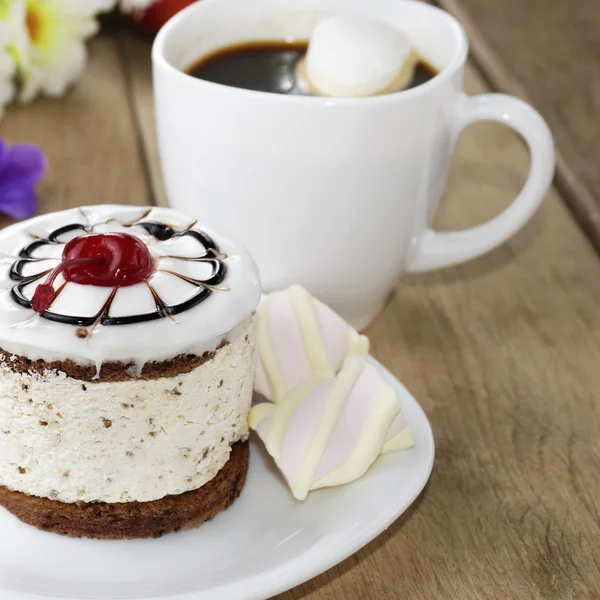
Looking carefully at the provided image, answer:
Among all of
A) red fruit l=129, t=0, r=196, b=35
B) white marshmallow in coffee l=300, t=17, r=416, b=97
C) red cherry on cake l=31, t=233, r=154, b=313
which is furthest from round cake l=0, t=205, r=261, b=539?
red fruit l=129, t=0, r=196, b=35

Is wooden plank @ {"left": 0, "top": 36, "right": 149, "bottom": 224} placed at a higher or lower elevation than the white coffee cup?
lower

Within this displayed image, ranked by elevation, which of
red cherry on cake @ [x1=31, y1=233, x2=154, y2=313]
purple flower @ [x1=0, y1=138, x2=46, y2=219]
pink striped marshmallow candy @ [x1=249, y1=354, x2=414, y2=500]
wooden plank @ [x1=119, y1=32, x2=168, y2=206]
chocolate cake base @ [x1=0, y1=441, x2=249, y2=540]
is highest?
red cherry on cake @ [x1=31, y1=233, x2=154, y2=313]

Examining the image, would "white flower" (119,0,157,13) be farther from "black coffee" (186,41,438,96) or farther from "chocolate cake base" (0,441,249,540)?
"chocolate cake base" (0,441,249,540)

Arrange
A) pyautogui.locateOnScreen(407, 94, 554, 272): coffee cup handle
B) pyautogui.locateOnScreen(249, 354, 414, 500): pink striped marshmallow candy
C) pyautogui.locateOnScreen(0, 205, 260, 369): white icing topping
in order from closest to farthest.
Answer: pyautogui.locateOnScreen(0, 205, 260, 369): white icing topping → pyautogui.locateOnScreen(249, 354, 414, 500): pink striped marshmallow candy → pyautogui.locateOnScreen(407, 94, 554, 272): coffee cup handle

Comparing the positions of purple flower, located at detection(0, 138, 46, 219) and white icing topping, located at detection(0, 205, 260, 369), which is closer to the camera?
white icing topping, located at detection(0, 205, 260, 369)

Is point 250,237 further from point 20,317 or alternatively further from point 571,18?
point 571,18

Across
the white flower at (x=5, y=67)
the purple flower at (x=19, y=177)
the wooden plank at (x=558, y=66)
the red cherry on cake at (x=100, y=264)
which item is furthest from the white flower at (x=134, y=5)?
the red cherry on cake at (x=100, y=264)

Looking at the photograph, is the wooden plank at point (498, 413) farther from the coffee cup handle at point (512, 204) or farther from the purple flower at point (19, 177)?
the purple flower at point (19, 177)
